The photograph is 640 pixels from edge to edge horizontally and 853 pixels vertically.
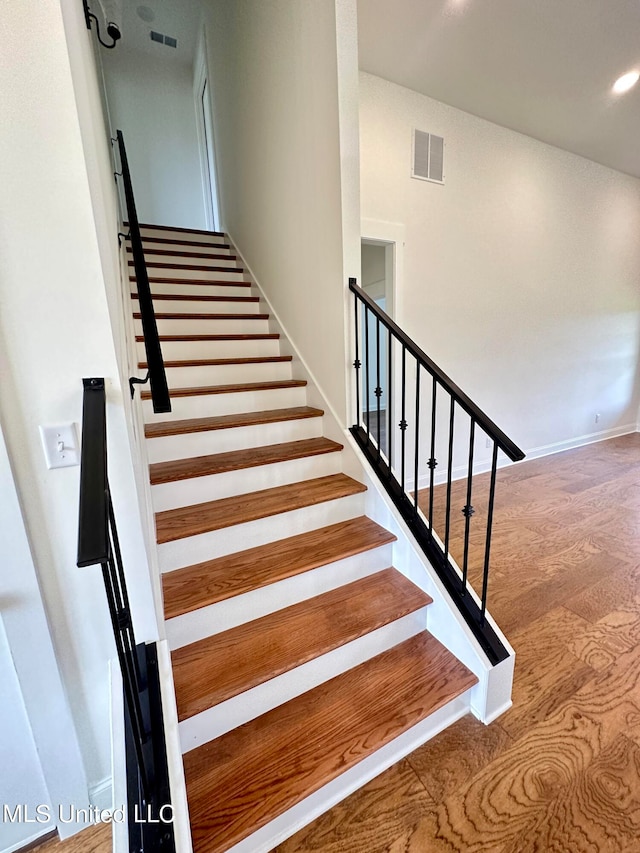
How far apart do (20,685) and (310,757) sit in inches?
33.9

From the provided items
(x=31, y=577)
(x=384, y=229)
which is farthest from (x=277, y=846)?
(x=384, y=229)

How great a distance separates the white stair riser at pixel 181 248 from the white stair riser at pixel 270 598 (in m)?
2.95

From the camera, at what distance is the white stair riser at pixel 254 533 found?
1496mm

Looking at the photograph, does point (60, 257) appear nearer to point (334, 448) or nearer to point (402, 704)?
point (334, 448)

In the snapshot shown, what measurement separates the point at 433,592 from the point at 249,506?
0.88 m

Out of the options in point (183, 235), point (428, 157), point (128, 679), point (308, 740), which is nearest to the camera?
point (128, 679)

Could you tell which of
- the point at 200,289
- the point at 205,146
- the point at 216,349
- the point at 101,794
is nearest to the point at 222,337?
the point at 216,349

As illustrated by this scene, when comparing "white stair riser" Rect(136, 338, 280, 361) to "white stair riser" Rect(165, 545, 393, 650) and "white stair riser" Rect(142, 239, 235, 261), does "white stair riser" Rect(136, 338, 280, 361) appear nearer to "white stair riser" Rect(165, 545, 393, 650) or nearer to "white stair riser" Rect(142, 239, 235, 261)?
"white stair riser" Rect(142, 239, 235, 261)

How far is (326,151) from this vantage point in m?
1.84

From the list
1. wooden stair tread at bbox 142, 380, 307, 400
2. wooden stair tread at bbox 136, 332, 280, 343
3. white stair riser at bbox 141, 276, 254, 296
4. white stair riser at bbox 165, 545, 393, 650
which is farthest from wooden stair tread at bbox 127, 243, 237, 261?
white stair riser at bbox 165, 545, 393, 650

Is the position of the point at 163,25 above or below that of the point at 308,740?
above

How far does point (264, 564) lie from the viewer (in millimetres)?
1523

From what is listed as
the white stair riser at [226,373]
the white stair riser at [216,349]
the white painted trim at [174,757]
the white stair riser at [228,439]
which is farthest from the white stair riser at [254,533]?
the white stair riser at [216,349]

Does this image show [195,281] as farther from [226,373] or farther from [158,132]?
[158,132]
